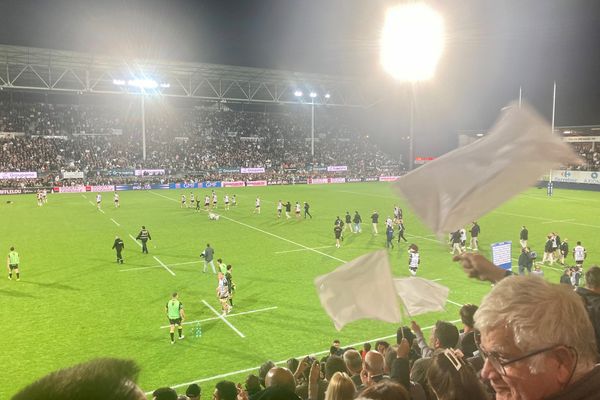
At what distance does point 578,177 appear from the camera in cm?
5875

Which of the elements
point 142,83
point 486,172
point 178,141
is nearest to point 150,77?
point 142,83

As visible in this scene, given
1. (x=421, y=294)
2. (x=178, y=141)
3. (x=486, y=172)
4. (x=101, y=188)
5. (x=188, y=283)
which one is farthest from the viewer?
(x=178, y=141)

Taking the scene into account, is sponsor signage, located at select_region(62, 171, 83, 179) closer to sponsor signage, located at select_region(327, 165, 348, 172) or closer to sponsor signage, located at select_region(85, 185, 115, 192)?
sponsor signage, located at select_region(85, 185, 115, 192)

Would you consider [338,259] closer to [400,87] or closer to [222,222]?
[222,222]

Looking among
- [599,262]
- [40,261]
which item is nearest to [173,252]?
[40,261]

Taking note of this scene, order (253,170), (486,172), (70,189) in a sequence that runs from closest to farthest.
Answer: (486,172) < (70,189) < (253,170)

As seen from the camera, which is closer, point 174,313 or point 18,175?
point 174,313

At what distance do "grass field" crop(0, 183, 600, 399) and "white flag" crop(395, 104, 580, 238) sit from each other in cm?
466

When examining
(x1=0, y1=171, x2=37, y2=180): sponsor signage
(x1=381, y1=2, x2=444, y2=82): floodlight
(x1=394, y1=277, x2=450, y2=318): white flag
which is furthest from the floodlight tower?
(x1=0, y1=171, x2=37, y2=180): sponsor signage

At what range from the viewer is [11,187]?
55.4m

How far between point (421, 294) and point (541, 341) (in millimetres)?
5204

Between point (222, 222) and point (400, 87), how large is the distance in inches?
1972

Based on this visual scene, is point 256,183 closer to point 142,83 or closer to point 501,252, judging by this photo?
point 142,83

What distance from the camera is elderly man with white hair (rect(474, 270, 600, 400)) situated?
1869 mm
